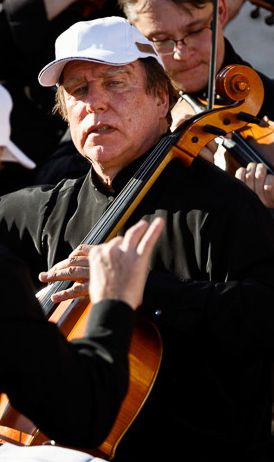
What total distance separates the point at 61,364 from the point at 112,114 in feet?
4.44

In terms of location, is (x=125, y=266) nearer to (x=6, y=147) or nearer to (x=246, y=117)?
(x=246, y=117)

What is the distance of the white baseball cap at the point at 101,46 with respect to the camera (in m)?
3.48

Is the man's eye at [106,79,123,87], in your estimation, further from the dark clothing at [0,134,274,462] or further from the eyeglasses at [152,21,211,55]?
the eyeglasses at [152,21,211,55]

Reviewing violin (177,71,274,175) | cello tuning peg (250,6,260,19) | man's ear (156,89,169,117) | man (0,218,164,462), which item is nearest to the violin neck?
violin (177,71,274,175)

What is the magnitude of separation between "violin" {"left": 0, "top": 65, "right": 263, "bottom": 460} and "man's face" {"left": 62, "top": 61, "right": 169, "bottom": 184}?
0.34 ft

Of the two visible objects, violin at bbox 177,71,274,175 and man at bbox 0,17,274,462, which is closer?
Answer: man at bbox 0,17,274,462

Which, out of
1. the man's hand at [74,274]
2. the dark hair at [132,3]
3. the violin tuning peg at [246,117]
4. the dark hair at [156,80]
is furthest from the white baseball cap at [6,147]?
the man's hand at [74,274]

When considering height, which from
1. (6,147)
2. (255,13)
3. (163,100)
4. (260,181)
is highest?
(163,100)

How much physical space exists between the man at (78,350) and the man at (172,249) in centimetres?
66

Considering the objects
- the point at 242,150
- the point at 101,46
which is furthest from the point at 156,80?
the point at 242,150

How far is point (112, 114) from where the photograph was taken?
348 centimetres

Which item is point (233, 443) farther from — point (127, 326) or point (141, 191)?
point (127, 326)

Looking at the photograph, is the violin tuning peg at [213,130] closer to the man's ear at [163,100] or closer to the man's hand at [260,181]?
the man's ear at [163,100]

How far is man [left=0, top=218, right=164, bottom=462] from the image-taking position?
228 cm
